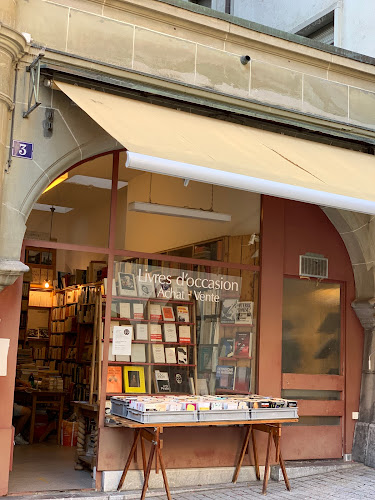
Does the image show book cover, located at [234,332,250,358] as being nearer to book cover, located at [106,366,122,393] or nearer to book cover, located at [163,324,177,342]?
book cover, located at [163,324,177,342]

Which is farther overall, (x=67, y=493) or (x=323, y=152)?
(x=323, y=152)

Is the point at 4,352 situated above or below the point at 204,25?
below

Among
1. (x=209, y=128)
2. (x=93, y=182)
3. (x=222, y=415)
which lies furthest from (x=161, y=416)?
(x=209, y=128)

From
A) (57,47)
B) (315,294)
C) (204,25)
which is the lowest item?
(315,294)

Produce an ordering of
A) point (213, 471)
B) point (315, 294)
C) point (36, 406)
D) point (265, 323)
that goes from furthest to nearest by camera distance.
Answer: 1. point (36, 406)
2. point (315, 294)
3. point (265, 323)
4. point (213, 471)

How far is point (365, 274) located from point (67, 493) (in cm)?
472

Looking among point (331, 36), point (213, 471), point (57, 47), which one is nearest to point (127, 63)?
point (57, 47)

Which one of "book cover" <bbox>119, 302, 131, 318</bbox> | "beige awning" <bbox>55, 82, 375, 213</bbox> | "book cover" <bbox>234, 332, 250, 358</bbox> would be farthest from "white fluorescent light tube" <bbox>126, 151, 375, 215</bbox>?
"book cover" <bbox>234, 332, 250, 358</bbox>

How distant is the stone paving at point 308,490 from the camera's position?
7.29 meters

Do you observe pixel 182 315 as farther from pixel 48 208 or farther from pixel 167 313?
pixel 48 208

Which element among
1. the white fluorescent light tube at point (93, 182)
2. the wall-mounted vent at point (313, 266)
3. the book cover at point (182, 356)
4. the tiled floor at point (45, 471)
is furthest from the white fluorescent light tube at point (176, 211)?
the tiled floor at point (45, 471)

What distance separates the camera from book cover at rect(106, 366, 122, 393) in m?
7.50

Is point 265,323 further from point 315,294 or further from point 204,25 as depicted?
point 204,25

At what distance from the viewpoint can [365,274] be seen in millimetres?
9219
